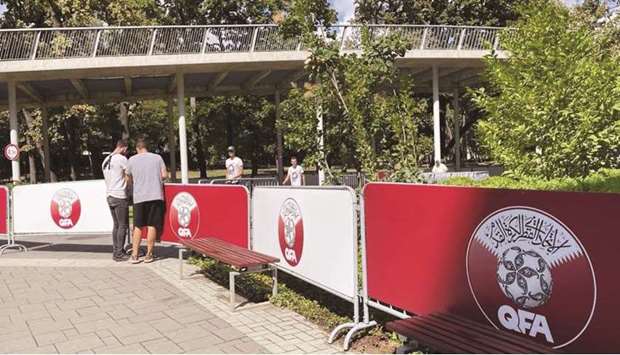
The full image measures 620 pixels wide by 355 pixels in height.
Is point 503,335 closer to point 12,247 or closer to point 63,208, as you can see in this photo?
point 63,208

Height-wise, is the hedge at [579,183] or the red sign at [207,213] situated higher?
the hedge at [579,183]

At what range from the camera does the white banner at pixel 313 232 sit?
472cm

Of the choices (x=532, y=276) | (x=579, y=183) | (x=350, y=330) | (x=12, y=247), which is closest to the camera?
(x=532, y=276)

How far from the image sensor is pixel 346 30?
61.8 ft

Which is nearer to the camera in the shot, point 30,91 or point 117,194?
point 117,194

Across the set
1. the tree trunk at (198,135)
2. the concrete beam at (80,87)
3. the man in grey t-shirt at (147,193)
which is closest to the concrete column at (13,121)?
the concrete beam at (80,87)

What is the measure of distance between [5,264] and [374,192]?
6.90 meters

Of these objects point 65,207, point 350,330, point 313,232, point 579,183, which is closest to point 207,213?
point 313,232

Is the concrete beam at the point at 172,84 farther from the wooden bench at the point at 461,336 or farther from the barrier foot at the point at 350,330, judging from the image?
the wooden bench at the point at 461,336

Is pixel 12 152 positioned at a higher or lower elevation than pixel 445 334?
higher

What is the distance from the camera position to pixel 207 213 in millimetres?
7742

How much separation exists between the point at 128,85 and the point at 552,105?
17.5 m

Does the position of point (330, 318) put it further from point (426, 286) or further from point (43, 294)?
point (43, 294)

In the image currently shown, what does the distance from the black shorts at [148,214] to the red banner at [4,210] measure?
10.0ft
